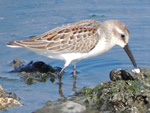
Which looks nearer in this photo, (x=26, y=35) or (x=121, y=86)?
(x=121, y=86)

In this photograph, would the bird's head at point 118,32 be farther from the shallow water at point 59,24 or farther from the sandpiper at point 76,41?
the shallow water at point 59,24

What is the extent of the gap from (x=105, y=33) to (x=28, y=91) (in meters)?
1.98

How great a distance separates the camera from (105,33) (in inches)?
356

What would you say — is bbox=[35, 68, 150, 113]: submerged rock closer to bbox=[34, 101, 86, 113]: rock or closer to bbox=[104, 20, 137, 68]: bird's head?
bbox=[34, 101, 86, 113]: rock

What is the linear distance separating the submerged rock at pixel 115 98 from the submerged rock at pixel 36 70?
1373 mm

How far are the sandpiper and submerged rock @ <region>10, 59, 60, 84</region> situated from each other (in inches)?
24.6

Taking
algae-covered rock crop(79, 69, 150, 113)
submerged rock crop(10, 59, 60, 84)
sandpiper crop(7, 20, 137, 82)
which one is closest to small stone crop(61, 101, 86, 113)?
algae-covered rock crop(79, 69, 150, 113)

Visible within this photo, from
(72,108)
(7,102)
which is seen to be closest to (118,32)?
(72,108)

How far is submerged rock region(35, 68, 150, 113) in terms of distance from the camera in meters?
7.32

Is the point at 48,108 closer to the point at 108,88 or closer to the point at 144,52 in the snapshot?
the point at 108,88

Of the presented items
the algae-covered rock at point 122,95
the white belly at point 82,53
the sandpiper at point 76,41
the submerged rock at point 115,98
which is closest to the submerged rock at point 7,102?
the submerged rock at point 115,98

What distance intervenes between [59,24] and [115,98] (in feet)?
17.4

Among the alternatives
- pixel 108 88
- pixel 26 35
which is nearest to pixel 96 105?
pixel 108 88

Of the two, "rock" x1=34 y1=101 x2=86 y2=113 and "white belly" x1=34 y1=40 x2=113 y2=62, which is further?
"white belly" x1=34 y1=40 x2=113 y2=62
